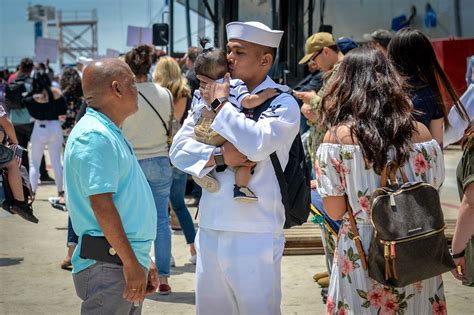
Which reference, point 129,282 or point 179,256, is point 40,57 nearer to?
point 179,256

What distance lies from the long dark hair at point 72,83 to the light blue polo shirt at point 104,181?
10393 millimetres

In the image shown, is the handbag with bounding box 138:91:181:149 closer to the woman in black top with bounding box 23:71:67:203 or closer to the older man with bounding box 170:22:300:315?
the older man with bounding box 170:22:300:315

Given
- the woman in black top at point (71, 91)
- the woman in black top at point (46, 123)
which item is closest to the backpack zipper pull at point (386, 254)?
the woman in black top at point (46, 123)

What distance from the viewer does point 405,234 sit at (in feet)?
11.2

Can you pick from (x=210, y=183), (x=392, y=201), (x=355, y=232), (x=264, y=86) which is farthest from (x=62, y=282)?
(x=392, y=201)

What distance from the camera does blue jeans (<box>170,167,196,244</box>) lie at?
731 centimetres

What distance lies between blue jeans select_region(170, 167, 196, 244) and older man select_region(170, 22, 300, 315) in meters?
3.22

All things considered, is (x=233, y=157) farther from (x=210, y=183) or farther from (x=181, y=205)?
(x=181, y=205)

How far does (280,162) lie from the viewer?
405cm

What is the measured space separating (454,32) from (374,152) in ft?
41.7

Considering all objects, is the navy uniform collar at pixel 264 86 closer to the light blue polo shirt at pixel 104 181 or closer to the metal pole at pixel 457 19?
the light blue polo shirt at pixel 104 181

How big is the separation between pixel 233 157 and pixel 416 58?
1496 mm

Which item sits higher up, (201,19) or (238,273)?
(201,19)

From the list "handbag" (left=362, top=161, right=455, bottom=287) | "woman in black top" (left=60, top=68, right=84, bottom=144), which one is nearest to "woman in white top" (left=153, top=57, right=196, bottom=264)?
"handbag" (left=362, top=161, right=455, bottom=287)
